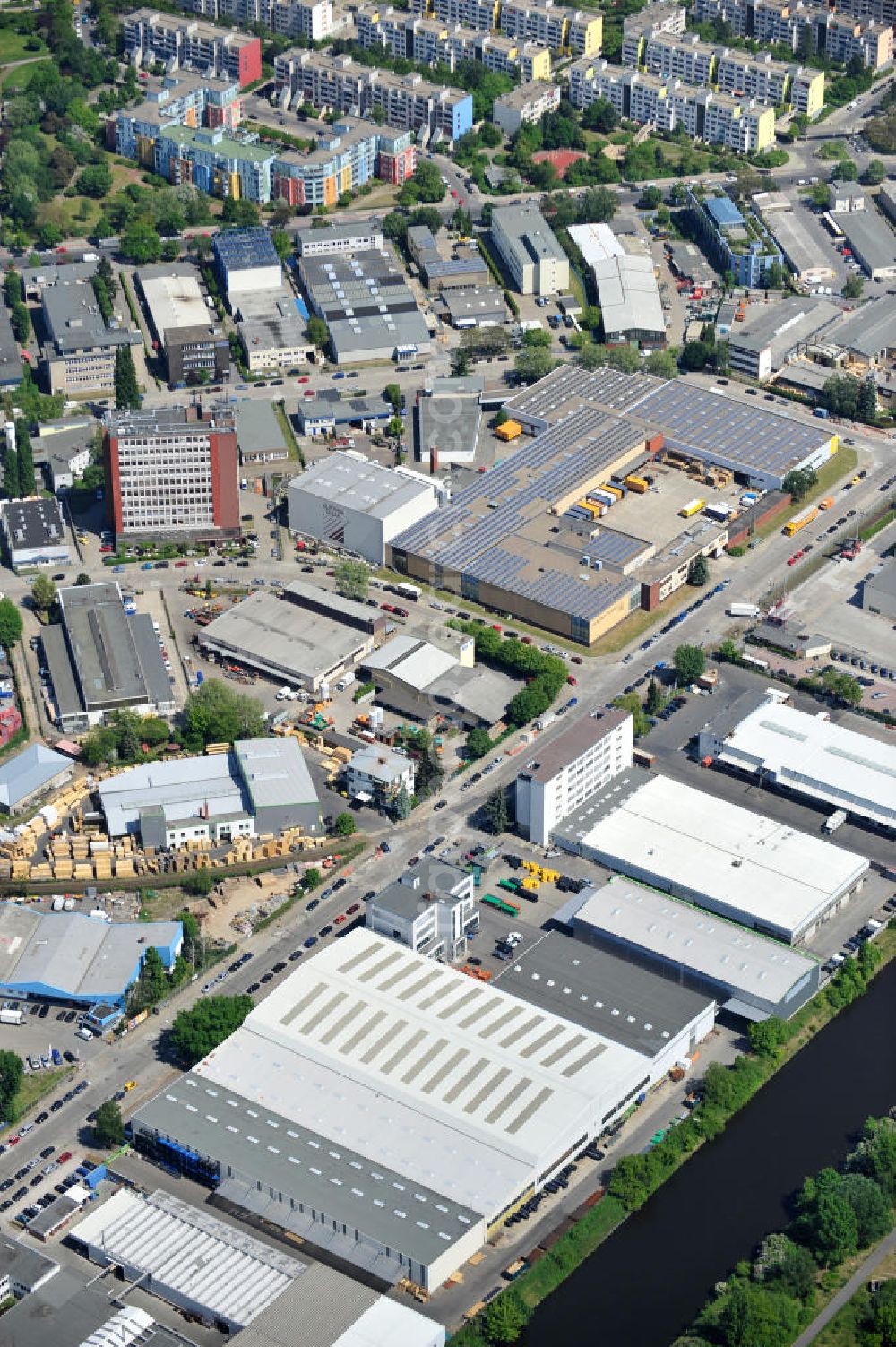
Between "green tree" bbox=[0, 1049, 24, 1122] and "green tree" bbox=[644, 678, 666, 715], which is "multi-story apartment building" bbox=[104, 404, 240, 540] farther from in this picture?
"green tree" bbox=[0, 1049, 24, 1122]

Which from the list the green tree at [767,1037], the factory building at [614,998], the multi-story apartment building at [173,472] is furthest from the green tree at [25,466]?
the green tree at [767,1037]

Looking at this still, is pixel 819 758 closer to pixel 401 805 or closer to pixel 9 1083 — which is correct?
pixel 401 805

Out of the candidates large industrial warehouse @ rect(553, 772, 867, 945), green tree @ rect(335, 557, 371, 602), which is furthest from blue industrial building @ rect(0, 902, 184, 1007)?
green tree @ rect(335, 557, 371, 602)

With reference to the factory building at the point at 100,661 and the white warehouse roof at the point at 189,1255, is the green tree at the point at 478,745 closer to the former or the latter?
the factory building at the point at 100,661

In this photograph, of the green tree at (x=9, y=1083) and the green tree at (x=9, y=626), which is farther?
the green tree at (x=9, y=626)

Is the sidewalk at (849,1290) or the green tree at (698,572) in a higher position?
the green tree at (698,572)

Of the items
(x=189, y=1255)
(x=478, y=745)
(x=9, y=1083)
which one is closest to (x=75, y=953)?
(x=9, y=1083)
